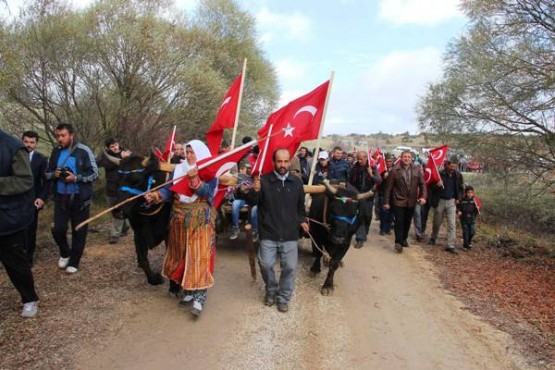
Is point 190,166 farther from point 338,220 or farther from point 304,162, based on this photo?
point 304,162

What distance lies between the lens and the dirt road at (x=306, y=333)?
14.1 feet

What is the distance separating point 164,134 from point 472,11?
11.2 meters

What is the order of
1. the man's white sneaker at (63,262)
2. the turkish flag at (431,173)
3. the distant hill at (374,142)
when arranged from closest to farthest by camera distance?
the man's white sneaker at (63,262) < the turkish flag at (431,173) < the distant hill at (374,142)

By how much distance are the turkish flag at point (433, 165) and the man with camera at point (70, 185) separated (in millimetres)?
7008

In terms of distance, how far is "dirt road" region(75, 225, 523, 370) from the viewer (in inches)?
170

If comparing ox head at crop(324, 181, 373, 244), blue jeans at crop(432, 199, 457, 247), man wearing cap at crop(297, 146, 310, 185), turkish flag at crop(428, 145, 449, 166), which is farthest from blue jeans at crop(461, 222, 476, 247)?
ox head at crop(324, 181, 373, 244)

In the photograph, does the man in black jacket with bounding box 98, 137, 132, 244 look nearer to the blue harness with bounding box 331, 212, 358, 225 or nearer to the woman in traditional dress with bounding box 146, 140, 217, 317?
the woman in traditional dress with bounding box 146, 140, 217, 317

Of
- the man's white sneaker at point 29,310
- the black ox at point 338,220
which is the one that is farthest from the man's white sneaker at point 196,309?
the black ox at point 338,220

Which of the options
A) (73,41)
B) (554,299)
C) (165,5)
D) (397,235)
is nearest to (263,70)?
(165,5)

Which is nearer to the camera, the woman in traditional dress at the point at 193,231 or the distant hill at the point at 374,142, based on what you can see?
the woman in traditional dress at the point at 193,231

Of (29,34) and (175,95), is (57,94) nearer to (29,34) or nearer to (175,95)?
(29,34)

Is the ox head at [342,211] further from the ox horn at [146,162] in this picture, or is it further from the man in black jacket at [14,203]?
the man in black jacket at [14,203]

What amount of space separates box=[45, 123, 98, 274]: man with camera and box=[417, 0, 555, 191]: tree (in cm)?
1161

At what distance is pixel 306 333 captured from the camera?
5.00 metres
